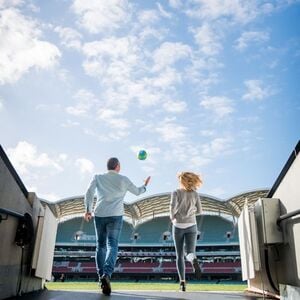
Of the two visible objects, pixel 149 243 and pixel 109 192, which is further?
pixel 149 243

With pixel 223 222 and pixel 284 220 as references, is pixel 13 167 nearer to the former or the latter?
pixel 284 220

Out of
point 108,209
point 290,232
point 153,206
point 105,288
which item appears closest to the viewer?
point 290,232

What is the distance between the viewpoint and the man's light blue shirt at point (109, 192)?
14.6 feet

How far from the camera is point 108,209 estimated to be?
4430 mm

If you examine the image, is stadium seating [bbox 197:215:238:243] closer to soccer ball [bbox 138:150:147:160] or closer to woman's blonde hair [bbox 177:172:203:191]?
soccer ball [bbox 138:150:147:160]

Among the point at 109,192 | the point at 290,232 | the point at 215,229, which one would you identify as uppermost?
the point at 215,229

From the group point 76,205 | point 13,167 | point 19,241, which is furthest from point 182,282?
point 76,205

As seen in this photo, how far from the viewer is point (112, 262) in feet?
13.7

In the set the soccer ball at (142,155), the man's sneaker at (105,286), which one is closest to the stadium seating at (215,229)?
the soccer ball at (142,155)

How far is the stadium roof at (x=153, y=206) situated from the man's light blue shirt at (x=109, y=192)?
3518cm

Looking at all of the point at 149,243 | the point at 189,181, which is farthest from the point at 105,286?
the point at 149,243

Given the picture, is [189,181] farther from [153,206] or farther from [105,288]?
[153,206]

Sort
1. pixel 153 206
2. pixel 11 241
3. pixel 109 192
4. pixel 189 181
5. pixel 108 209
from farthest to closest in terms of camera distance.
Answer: pixel 153 206, pixel 189 181, pixel 109 192, pixel 108 209, pixel 11 241

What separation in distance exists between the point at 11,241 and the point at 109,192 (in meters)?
1.49
